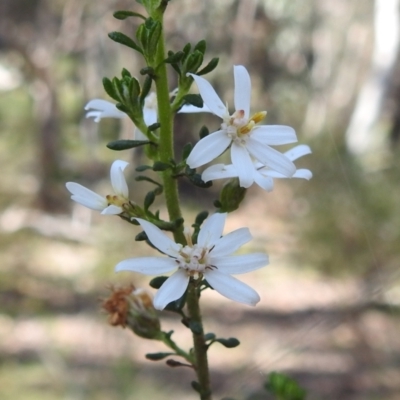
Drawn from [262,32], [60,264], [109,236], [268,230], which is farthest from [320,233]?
[262,32]

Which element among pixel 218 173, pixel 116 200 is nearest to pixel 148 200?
pixel 116 200

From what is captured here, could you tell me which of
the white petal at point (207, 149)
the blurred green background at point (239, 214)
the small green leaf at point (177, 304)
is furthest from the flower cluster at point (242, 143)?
the blurred green background at point (239, 214)

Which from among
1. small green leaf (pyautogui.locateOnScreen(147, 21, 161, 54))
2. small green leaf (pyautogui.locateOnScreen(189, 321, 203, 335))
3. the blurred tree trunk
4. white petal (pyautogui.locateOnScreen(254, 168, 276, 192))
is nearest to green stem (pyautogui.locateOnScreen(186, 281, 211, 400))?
small green leaf (pyautogui.locateOnScreen(189, 321, 203, 335))

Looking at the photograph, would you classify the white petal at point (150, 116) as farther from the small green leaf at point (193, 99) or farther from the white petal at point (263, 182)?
the white petal at point (263, 182)

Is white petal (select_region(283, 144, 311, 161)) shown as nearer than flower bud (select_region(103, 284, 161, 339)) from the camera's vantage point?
Yes

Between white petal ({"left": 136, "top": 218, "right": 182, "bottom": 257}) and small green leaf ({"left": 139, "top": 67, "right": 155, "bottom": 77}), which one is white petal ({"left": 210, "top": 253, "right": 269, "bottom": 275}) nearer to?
white petal ({"left": 136, "top": 218, "right": 182, "bottom": 257})

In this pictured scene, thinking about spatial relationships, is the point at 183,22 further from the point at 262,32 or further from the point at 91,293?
the point at 91,293
